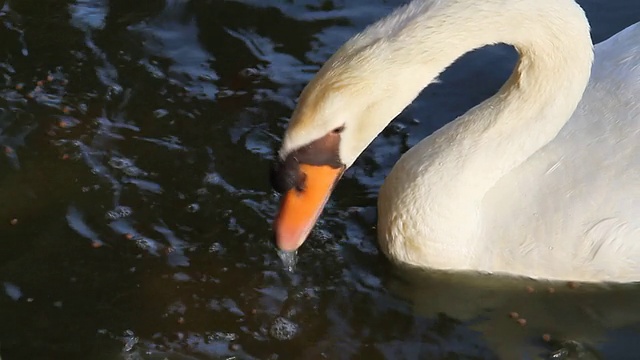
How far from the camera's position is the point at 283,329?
13.2ft

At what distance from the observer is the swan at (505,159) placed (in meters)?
3.55

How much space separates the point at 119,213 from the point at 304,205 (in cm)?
109

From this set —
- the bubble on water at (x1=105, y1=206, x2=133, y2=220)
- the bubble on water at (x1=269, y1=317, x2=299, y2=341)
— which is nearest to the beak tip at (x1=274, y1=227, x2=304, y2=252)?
the bubble on water at (x1=269, y1=317, x2=299, y2=341)

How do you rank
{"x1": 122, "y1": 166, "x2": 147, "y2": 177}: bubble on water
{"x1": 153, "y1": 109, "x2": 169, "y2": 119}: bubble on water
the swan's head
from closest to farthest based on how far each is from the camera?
the swan's head
{"x1": 122, "y1": 166, "x2": 147, "y2": 177}: bubble on water
{"x1": 153, "y1": 109, "x2": 169, "y2": 119}: bubble on water

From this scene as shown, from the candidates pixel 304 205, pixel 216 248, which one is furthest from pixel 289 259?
pixel 304 205

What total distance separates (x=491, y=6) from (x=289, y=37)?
84.0 inches

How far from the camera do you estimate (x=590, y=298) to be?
162 inches

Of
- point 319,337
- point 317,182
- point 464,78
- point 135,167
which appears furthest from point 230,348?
point 464,78

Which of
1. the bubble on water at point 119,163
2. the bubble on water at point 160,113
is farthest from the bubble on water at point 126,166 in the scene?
the bubble on water at point 160,113

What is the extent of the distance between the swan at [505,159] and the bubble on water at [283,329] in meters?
0.36

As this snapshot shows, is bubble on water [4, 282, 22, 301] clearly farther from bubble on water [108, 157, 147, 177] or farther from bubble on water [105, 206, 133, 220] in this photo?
bubble on water [108, 157, 147, 177]

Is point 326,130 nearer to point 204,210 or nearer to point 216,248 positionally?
point 216,248

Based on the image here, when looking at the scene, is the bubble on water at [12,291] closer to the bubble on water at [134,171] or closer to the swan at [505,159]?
the bubble on water at [134,171]

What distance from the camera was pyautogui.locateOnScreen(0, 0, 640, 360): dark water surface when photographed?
158 inches
